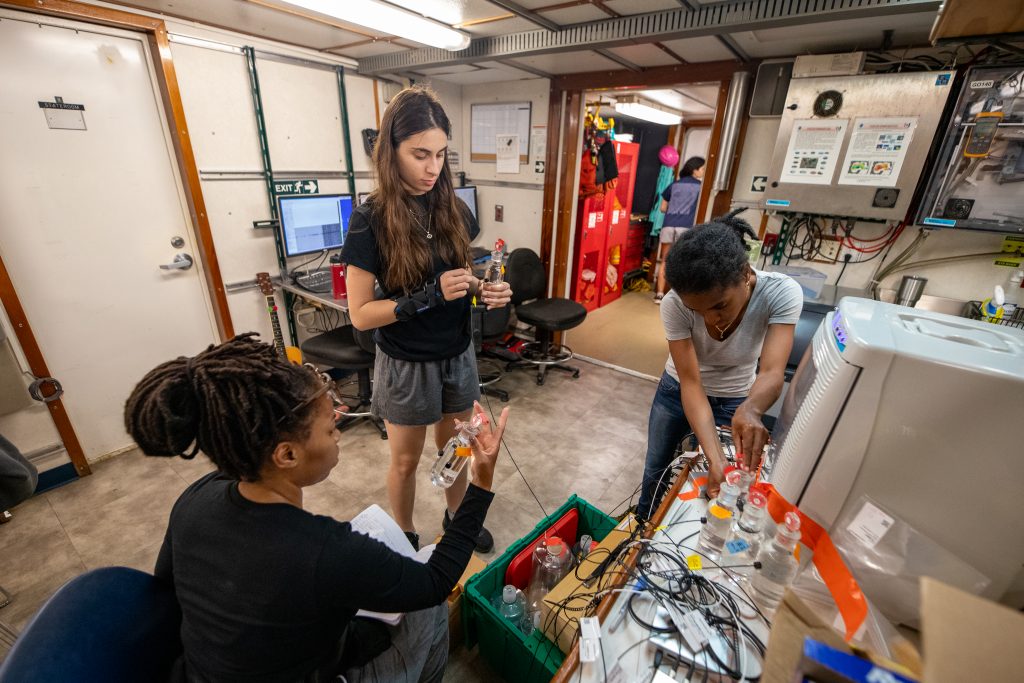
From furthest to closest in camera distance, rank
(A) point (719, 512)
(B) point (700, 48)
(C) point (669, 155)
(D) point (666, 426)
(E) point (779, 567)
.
Result: (C) point (669, 155) < (B) point (700, 48) < (D) point (666, 426) < (A) point (719, 512) < (E) point (779, 567)

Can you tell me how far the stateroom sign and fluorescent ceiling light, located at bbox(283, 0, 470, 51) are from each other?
1221 mm

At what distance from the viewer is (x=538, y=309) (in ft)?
11.3

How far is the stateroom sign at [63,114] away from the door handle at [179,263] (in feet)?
2.37

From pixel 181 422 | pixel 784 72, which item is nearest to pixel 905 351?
pixel 181 422

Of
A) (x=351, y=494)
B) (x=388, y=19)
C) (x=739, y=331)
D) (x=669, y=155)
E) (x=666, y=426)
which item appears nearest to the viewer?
(x=739, y=331)

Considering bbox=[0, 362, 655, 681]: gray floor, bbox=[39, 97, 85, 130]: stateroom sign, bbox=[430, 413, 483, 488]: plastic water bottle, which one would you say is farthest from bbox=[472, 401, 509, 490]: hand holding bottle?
bbox=[39, 97, 85, 130]: stateroom sign

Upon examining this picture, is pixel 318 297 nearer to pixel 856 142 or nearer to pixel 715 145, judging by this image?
pixel 715 145

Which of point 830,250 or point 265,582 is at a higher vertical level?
point 830,250

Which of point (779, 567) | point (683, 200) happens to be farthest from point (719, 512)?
point (683, 200)

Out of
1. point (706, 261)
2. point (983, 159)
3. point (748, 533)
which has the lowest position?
point (748, 533)

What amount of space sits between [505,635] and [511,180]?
3380 millimetres

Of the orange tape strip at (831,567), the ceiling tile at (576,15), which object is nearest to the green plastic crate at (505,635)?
the orange tape strip at (831,567)

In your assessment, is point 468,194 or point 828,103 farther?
point 468,194

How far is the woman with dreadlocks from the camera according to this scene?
705 mm
